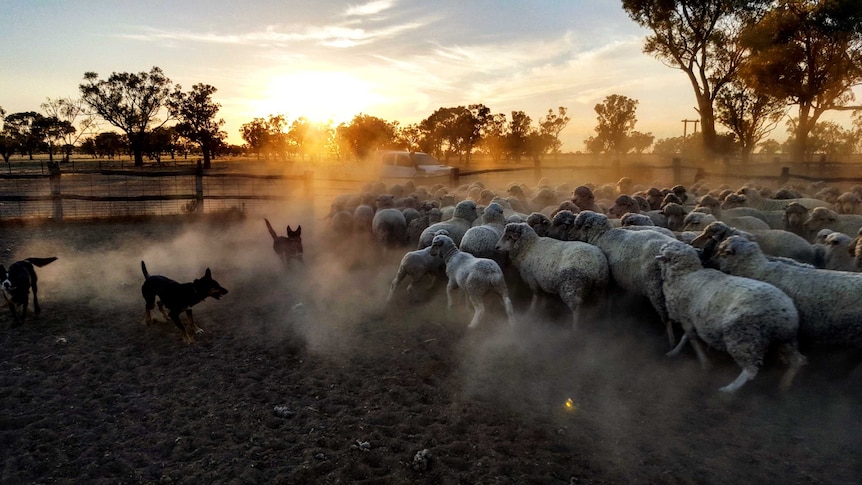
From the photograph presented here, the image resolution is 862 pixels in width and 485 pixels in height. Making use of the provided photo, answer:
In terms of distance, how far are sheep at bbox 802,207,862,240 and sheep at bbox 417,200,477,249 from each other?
603cm

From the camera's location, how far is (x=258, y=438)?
4.27 metres

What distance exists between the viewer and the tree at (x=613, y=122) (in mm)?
54594

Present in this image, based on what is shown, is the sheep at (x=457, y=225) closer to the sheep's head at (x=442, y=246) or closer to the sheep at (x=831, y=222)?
the sheep's head at (x=442, y=246)

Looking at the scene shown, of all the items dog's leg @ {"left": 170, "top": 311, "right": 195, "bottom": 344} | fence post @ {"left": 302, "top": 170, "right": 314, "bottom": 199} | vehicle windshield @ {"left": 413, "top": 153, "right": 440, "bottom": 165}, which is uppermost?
vehicle windshield @ {"left": 413, "top": 153, "right": 440, "bottom": 165}

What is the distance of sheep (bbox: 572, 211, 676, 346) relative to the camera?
20.6 feet

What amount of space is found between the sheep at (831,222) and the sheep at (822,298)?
4284mm

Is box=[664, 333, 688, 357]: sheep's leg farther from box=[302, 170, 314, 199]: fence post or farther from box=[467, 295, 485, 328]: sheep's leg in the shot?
box=[302, 170, 314, 199]: fence post

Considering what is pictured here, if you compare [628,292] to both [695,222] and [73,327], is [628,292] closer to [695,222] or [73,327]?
[695,222]

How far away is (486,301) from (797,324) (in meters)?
3.82

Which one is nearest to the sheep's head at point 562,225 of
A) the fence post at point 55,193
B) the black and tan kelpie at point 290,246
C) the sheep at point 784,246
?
the sheep at point 784,246

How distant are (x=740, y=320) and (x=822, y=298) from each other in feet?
3.22

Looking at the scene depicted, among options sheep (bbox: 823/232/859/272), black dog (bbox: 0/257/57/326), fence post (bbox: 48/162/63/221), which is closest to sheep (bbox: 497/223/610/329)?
sheep (bbox: 823/232/859/272)

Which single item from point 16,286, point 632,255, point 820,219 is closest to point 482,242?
point 632,255

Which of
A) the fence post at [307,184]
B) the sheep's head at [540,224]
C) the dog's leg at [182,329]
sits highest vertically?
the fence post at [307,184]
